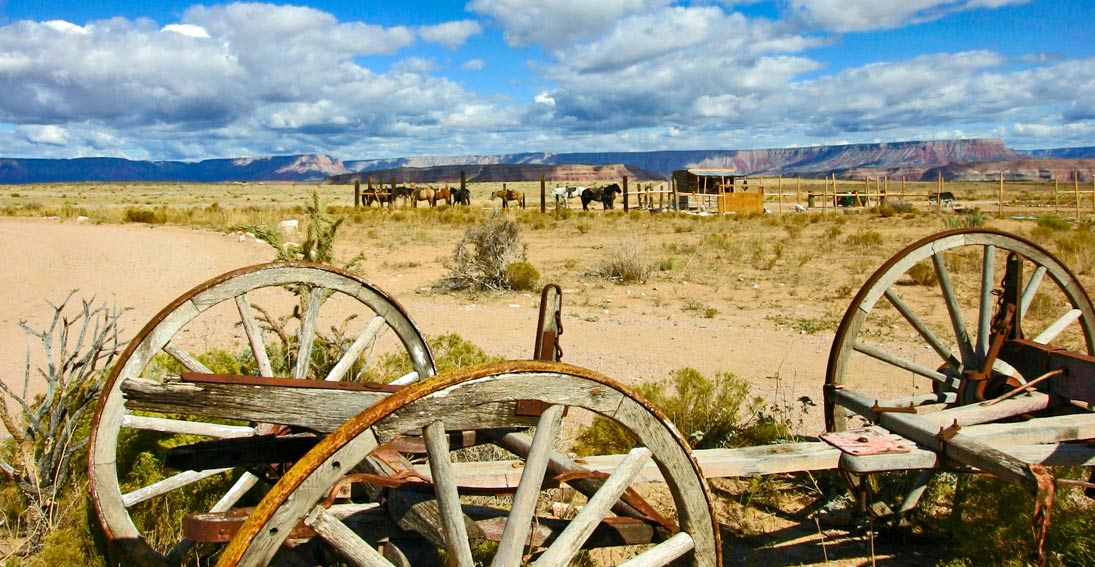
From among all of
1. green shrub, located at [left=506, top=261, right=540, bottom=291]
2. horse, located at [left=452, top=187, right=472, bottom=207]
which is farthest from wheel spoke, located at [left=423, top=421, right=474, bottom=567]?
horse, located at [left=452, top=187, right=472, bottom=207]

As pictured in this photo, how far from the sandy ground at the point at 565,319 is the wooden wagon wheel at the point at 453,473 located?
1.40m

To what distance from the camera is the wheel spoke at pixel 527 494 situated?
2.03 m

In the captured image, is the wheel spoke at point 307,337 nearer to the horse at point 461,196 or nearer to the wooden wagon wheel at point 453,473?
the wooden wagon wheel at point 453,473

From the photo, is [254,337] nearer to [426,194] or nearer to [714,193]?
[714,193]

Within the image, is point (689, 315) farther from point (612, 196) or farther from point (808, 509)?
point (612, 196)

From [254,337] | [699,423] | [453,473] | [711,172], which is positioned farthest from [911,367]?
→ [711,172]

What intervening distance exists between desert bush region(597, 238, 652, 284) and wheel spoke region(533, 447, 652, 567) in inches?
375

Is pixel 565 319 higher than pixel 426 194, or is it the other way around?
pixel 426 194

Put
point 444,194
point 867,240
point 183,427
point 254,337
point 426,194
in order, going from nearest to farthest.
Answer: point 183,427
point 254,337
point 867,240
point 444,194
point 426,194

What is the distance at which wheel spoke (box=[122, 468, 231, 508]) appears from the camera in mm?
3031

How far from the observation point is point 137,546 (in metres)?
2.94

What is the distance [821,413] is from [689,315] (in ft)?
12.7

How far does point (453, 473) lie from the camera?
2076 millimetres

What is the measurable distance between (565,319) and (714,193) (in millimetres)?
29452
